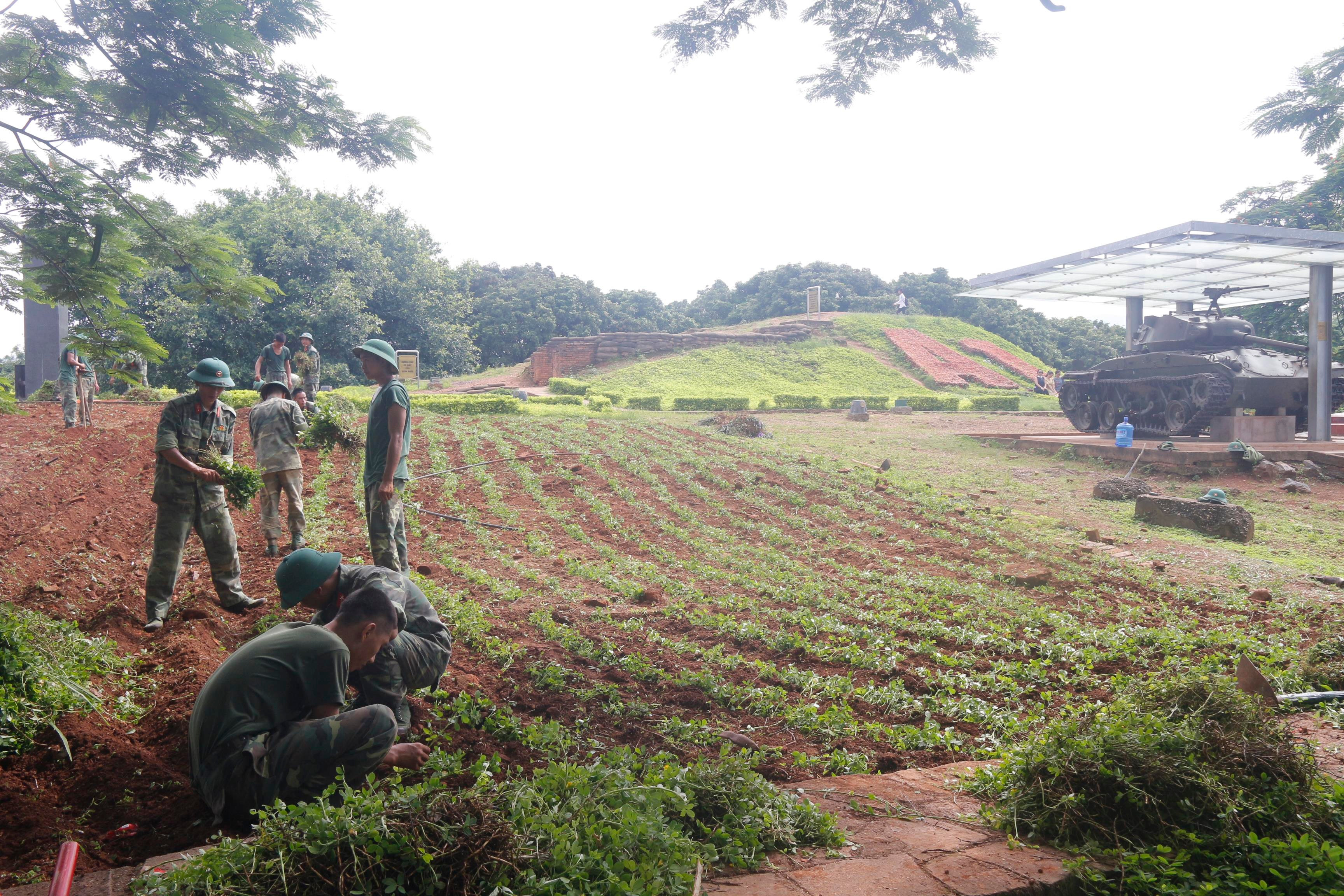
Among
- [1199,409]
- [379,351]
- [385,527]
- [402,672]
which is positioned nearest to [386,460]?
[385,527]

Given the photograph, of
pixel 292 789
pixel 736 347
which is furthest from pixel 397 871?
pixel 736 347

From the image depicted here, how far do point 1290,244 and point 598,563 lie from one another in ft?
45.1

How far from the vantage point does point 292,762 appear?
2.82m

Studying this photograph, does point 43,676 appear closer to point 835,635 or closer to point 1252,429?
point 835,635

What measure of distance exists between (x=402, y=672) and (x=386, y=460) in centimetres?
198

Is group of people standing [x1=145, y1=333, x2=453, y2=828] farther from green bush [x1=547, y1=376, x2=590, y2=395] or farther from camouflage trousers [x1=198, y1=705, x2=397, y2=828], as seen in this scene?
green bush [x1=547, y1=376, x2=590, y2=395]

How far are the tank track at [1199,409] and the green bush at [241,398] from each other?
18650mm

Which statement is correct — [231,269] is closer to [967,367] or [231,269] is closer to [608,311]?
[967,367]

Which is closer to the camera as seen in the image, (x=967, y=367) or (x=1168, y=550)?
(x=1168, y=550)

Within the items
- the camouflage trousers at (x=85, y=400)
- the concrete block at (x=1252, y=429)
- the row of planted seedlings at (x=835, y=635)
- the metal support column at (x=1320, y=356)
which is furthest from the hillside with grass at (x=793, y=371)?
the row of planted seedlings at (x=835, y=635)

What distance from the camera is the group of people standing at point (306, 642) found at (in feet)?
9.30

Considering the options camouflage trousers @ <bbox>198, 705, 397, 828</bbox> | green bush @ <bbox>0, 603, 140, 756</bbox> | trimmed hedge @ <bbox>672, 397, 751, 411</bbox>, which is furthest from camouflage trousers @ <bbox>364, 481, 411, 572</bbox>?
trimmed hedge @ <bbox>672, 397, 751, 411</bbox>

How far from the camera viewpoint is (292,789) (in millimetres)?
2811

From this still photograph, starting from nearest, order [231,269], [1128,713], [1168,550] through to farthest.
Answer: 1. [1128,713]
2. [231,269]
3. [1168,550]
